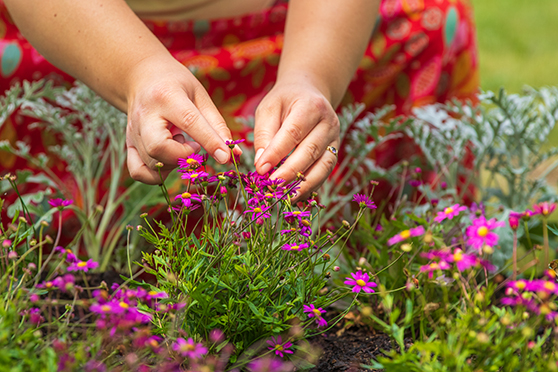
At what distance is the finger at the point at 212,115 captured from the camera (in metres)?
0.94

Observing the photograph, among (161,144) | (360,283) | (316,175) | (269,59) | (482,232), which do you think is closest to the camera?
(482,232)

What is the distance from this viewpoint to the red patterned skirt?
1.72 metres

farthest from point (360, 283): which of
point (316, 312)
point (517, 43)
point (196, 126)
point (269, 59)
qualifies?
point (517, 43)

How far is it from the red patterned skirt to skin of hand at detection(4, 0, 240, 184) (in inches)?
24.4

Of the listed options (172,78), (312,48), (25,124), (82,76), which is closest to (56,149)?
(25,124)

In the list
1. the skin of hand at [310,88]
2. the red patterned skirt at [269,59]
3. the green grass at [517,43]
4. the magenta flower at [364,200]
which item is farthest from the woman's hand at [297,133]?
the green grass at [517,43]

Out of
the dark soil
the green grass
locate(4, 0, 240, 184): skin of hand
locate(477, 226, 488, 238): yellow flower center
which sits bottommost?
the green grass

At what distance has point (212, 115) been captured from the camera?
958mm

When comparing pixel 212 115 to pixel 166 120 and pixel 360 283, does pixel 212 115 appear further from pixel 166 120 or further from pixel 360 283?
pixel 360 283

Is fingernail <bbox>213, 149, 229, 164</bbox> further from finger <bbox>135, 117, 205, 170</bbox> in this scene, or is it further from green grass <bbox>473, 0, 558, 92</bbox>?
green grass <bbox>473, 0, 558, 92</bbox>

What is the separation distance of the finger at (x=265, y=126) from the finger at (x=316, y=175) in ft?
0.35

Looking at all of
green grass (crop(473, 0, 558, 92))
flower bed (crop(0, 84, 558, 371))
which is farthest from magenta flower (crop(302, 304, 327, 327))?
green grass (crop(473, 0, 558, 92))

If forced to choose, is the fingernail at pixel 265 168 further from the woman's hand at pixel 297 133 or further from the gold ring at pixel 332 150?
the gold ring at pixel 332 150

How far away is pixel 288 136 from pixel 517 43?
4378 millimetres
